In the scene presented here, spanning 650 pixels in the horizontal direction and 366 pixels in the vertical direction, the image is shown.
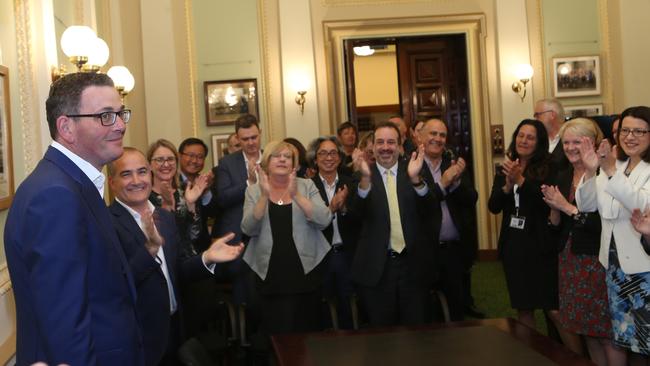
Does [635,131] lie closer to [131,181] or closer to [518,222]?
[518,222]

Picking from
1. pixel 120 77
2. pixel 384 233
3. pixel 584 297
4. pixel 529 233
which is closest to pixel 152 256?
pixel 384 233

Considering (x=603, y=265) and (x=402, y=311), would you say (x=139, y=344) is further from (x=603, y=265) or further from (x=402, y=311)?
(x=603, y=265)

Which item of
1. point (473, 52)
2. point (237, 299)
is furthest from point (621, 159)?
point (473, 52)

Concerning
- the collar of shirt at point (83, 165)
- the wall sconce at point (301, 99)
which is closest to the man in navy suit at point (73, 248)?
the collar of shirt at point (83, 165)

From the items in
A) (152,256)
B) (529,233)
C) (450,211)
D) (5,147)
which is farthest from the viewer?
(450,211)

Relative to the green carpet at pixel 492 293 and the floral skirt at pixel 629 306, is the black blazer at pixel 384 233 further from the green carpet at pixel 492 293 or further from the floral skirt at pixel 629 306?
the green carpet at pixel 492 293

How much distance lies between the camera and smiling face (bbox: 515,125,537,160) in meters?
4.93

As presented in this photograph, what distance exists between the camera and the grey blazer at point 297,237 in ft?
14.4

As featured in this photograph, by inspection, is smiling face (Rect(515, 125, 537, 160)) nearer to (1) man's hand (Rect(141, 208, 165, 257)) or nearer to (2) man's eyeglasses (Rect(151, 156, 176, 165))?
(2) man's eyeglasses (Rect(151, 156, 176, 165))

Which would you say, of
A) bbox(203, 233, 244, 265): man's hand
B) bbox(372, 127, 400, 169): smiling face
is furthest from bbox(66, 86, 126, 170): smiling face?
bbox(372, 127, 400, 169): smiling face

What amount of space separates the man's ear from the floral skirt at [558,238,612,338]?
10.4ft

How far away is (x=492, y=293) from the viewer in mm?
7566

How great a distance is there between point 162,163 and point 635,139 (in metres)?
2.87

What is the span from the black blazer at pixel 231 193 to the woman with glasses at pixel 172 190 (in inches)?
19.1
